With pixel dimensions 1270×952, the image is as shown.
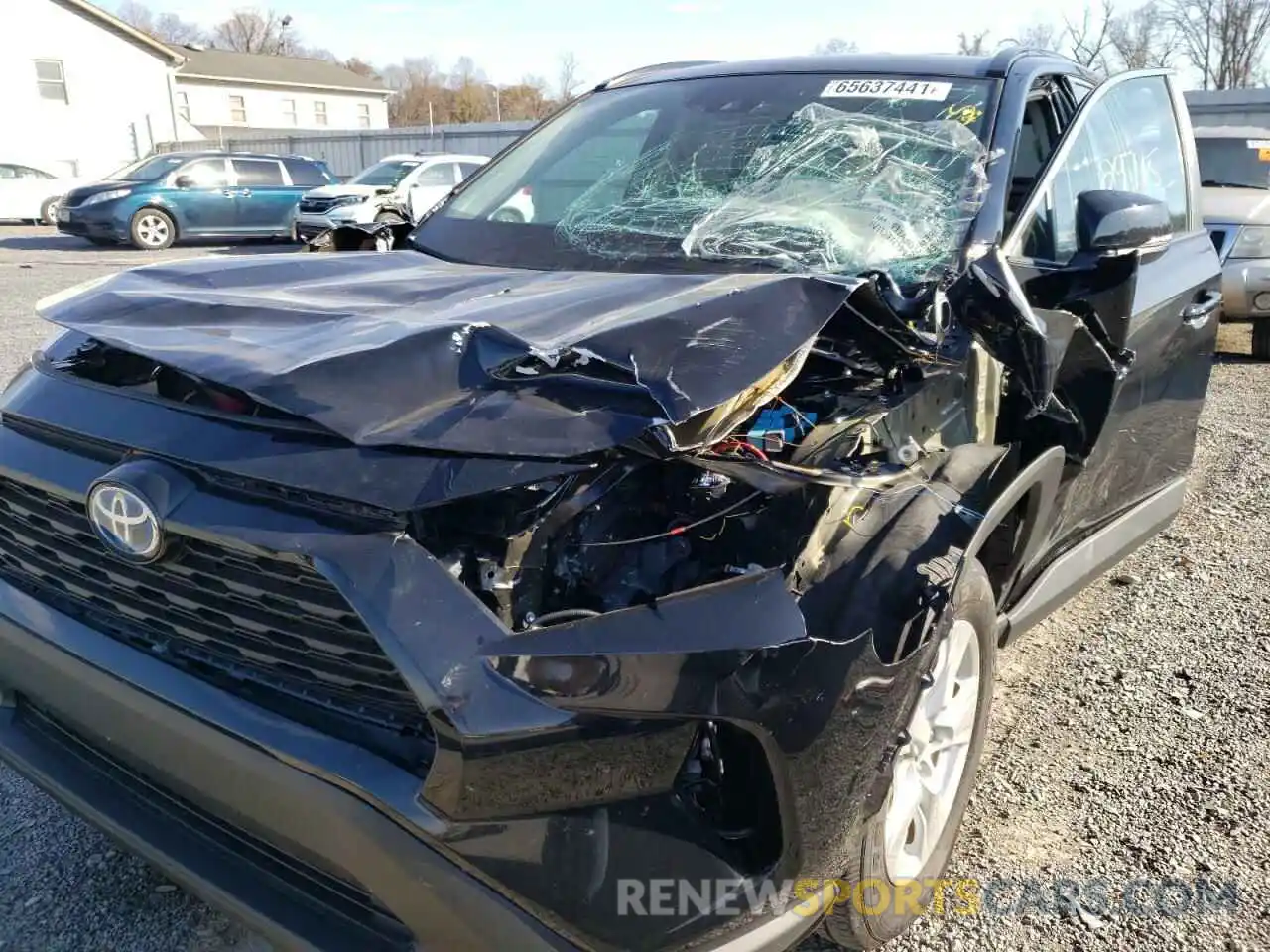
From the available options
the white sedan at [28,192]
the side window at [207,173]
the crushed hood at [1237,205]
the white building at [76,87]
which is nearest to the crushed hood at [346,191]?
the side window at [207,173]

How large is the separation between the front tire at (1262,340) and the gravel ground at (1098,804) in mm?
5369

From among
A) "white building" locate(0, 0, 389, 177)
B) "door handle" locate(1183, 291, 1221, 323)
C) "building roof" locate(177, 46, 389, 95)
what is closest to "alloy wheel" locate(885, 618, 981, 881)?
"door handle" locate(1183, 291, 1221, 323)

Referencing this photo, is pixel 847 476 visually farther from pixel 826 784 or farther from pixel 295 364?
pixel 295 364

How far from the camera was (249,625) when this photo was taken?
1775mm

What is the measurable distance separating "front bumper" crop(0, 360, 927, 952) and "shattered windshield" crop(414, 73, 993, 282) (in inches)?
50.1

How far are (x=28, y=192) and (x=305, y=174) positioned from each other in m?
7.70

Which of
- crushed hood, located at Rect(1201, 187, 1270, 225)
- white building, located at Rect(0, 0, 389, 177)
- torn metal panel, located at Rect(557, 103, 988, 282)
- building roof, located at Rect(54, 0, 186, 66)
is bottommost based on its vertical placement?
crushed hood, located at Rect(1201, 187, 1270, 225)

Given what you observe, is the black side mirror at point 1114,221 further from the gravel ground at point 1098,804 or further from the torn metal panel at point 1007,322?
the gravel ground at point 1098,804

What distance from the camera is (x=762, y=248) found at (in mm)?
2711

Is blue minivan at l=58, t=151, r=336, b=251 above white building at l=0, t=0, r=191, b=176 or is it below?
below

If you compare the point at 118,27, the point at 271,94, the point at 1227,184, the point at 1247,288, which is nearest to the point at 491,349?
the point at 1247,288

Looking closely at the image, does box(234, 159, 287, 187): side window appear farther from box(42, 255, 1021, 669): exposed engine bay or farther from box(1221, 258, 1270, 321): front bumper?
box(42, 255, 1021, 669): exposed engine bay

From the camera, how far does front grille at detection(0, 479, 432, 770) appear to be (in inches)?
65.3

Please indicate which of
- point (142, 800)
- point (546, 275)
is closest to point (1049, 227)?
point (546, 275)
